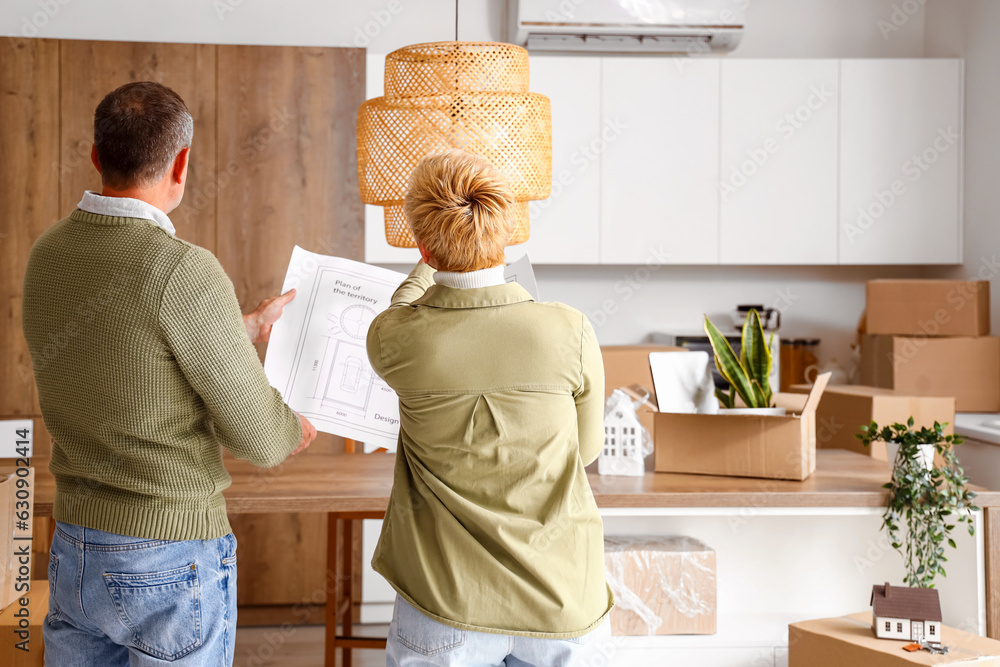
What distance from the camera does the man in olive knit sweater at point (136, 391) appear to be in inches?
45.6

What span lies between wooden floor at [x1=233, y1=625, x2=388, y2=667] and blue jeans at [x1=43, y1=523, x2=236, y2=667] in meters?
1.91

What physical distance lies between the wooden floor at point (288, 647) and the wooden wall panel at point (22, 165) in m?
1.30

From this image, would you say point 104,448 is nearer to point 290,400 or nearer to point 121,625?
point 121,625

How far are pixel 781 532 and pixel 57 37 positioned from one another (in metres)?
3.48

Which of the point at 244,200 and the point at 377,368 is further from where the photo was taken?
the point at 244,200

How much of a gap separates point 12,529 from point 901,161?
11.7 ft

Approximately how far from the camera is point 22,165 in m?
3.42

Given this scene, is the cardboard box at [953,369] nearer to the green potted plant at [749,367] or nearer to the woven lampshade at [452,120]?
the green potted plant at [749,367]

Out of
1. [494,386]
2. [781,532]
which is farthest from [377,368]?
[781,532]

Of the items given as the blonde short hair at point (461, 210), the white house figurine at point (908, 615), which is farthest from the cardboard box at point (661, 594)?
the blonde short hair at point (461, 210)

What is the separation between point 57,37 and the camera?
3588 mm

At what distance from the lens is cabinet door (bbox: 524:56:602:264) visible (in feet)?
11.6

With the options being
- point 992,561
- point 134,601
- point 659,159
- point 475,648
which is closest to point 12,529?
point 134,601

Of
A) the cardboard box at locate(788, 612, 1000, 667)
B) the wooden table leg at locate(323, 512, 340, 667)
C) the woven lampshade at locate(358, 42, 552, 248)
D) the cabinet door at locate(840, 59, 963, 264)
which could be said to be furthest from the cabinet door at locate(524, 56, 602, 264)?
the cardboard box at locate(788, 612, 1000, 667)
